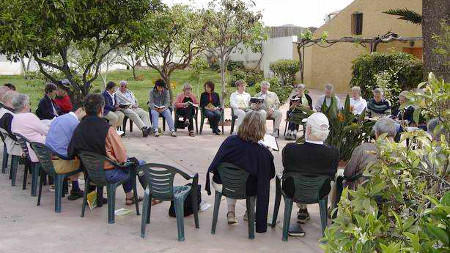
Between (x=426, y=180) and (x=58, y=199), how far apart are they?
16.4ft

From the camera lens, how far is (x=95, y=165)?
19.6ft

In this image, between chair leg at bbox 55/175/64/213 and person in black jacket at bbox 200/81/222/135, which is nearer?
chair leg at bbox 55/175/64/213

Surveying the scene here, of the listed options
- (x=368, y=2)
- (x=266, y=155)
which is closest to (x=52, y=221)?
(x=266, y=155)

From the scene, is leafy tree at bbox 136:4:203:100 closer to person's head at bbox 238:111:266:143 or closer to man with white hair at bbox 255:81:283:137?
man with white hair at bbox 255:81:283:137

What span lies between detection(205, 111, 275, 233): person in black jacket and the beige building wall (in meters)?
18.4

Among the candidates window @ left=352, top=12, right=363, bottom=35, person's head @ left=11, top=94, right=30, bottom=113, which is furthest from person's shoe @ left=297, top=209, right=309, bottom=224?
window @ left=352, top=12, right=363, bottom=35

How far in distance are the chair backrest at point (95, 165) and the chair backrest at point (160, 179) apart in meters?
0.59

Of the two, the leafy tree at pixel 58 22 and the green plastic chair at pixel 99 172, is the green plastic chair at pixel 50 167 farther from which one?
the leafy tree at pixel 58 22

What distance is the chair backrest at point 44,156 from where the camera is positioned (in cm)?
635

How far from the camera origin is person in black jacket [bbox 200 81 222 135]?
12422 mm

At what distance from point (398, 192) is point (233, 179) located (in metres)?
3.30

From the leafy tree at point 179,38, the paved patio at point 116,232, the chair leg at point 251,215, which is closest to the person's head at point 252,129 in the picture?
the chair leg at point 251,215

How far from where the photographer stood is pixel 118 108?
11883 mm

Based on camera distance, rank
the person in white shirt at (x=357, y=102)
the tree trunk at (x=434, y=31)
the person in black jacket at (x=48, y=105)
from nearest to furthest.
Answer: the tree trunk at (x=434, y=31), the person in black jacket at (x=48, y=105), the person in white shirt at (x=357, y=102)
